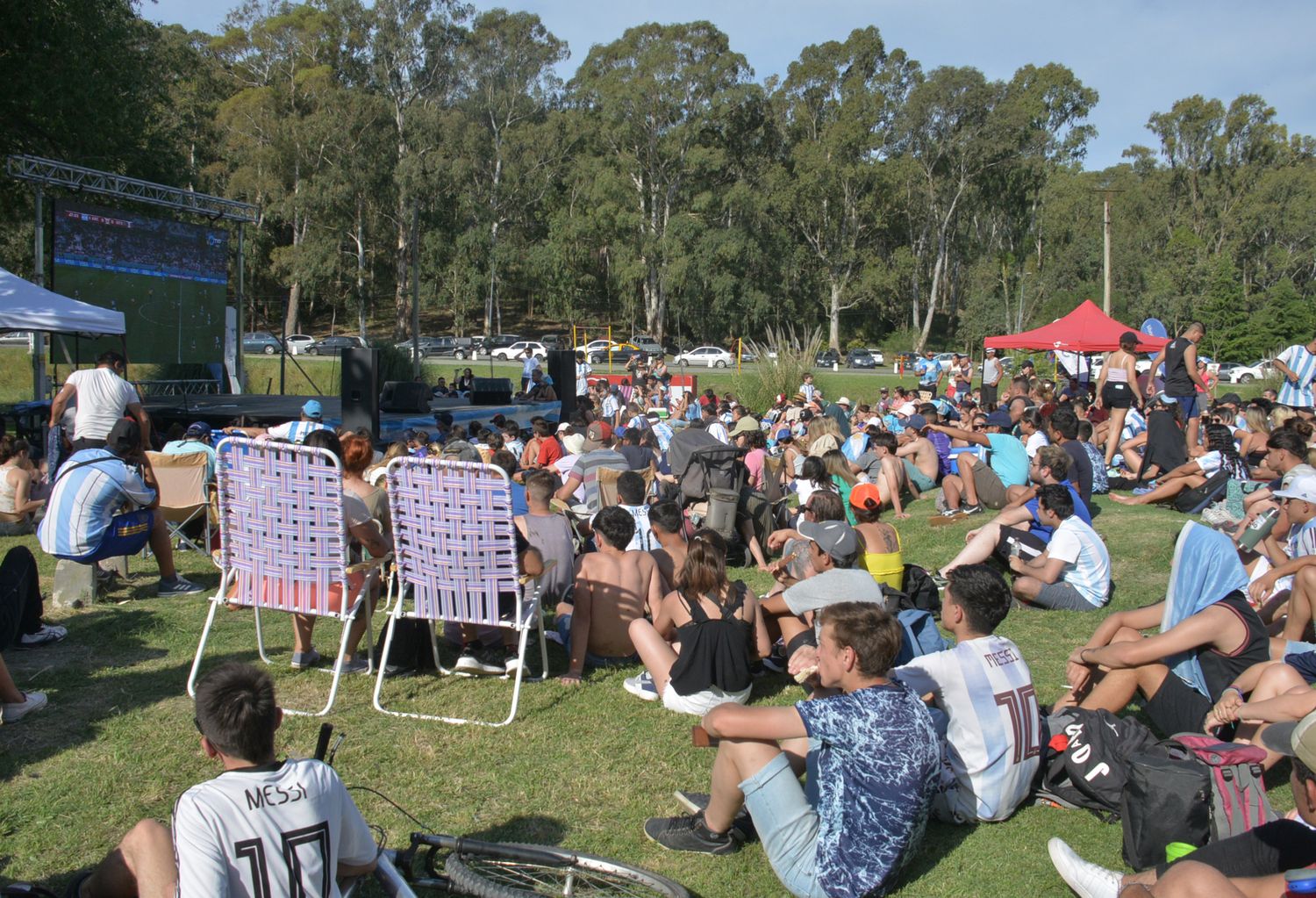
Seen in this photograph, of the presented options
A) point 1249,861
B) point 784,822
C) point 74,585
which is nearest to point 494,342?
→ point 74,585

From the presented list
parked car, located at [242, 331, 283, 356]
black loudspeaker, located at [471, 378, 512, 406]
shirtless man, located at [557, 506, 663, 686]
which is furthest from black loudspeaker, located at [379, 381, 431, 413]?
parked car, located at [242, 331, 283, 356]

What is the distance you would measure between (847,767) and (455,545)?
7.10 feet

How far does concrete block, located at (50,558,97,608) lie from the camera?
5.86m

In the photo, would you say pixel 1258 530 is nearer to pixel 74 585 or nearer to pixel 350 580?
pixel 350 580

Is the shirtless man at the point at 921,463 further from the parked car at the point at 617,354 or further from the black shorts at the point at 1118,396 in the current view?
the parked car at the point at 617,354

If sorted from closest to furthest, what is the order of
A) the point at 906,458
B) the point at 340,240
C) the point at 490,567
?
the point at 490,567 < the point at 906,458 < the point at 340,240

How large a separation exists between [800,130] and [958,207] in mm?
9201

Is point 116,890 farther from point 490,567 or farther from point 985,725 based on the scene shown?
point 985,725

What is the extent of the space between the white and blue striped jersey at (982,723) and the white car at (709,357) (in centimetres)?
3711

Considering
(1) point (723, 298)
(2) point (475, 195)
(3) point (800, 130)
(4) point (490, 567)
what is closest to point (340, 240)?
(2) point (475, 195)

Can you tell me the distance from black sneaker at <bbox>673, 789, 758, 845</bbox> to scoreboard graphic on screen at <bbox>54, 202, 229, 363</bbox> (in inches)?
624

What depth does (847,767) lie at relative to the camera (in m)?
2.85

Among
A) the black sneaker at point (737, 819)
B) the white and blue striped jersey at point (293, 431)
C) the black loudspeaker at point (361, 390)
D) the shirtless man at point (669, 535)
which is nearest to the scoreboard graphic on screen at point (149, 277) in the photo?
the black loudspeaker at point (361, 390)

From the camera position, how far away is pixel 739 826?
3354mm
